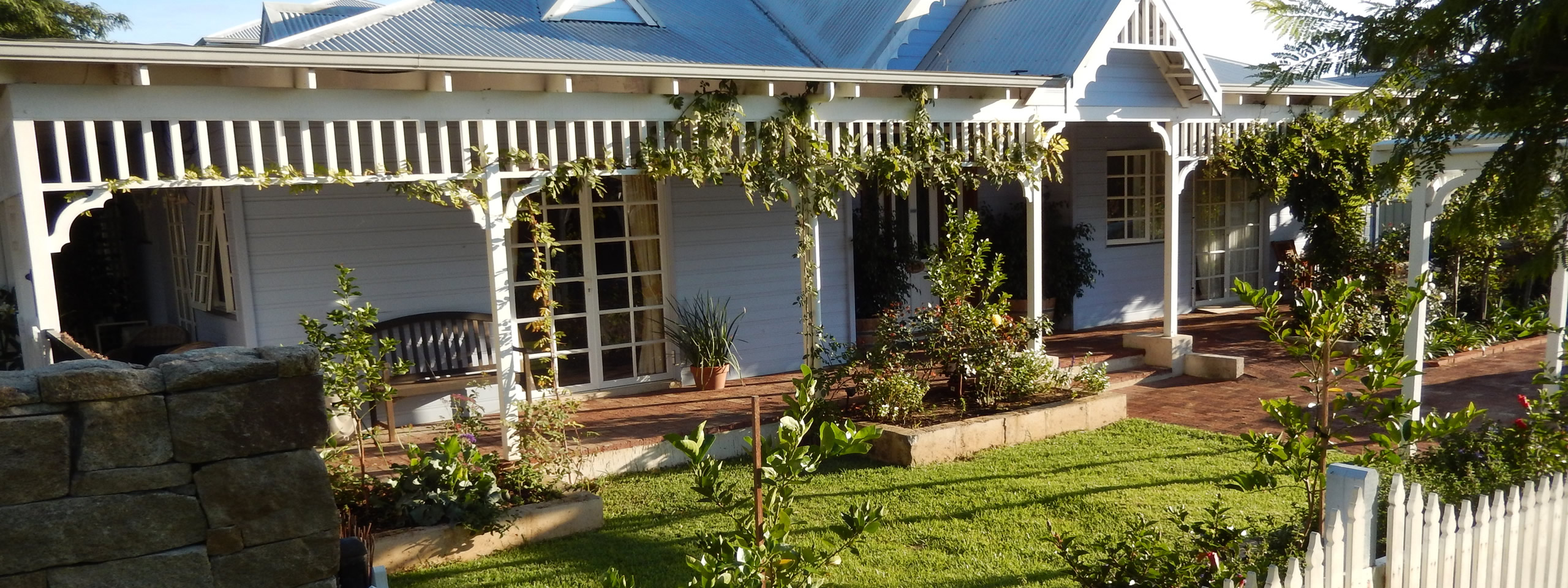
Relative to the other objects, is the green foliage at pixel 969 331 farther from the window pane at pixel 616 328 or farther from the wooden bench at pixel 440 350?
the wooden bench at pixel 440 350

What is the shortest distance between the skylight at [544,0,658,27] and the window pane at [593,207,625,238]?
255cm

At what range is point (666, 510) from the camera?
6473mm

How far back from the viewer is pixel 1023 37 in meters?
9.91

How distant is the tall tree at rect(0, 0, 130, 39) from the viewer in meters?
22.2

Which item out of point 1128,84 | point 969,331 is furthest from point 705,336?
point 1128,84

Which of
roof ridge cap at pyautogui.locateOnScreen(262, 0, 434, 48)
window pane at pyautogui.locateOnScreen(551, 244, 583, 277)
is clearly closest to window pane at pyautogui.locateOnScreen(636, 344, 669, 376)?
window pane at pyautogui.locateOnScreen(551, 244, 583, 277)

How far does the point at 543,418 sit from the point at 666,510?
36.3 inches

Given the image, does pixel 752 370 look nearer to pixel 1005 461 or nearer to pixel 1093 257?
pixel 1005 461

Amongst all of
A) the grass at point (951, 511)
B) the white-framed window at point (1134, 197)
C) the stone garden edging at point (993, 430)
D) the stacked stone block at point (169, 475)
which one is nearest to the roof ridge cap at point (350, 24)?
the grass at point (951, 511)

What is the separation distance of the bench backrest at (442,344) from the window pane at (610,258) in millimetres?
1188

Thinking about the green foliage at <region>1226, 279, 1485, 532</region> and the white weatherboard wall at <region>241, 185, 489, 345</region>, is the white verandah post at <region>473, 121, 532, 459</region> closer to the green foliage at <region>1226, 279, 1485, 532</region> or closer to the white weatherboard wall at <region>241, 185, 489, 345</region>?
the white weatherboard wall at <region>241, 185, 489, 345</region>

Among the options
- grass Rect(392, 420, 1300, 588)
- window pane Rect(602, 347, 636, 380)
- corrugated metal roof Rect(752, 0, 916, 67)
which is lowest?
grass Rect(392, 420, 1300, 588)

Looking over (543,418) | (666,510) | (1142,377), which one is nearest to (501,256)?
(543,418)

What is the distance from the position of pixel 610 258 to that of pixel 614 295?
1.11 ft
